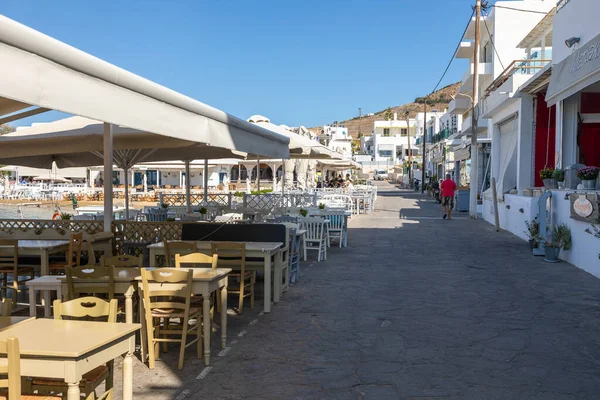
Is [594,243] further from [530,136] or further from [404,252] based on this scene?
[530,136]

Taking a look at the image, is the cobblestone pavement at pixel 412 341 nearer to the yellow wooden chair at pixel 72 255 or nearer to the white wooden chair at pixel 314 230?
the white wooden chair at pixel 314 230

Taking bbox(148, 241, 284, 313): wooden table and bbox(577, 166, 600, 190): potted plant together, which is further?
bbox(577, 166, 600, 190): potted plant

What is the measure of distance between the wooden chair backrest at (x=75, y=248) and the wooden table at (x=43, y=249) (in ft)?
0.48

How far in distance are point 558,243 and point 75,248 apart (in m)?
9.08

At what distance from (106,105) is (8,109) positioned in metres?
0.88

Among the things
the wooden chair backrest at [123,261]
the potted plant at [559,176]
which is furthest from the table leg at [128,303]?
the potted plant at [559,176]

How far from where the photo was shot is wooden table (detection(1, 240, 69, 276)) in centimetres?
729

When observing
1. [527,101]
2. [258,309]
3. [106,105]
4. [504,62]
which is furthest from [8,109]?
[504,62]

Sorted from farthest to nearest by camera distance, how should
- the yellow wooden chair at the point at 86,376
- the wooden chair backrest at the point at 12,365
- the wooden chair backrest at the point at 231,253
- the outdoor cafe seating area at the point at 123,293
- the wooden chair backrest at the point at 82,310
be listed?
the wooden chair backrest at the point at 231,253 < the wooden chair backrest at the point at 82,310 < the yellow wooden chair at the point at 86,376 < the outdoor cafe seating area at the point at 123,293 < the wooden chair backrest at the point at 12,365

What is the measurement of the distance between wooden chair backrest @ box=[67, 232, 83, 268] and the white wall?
1108 cm

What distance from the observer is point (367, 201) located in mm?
26406

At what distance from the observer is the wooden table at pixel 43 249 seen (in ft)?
23.9

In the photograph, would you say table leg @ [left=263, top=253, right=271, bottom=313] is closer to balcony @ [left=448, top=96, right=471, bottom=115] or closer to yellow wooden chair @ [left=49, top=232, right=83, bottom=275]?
yellow wooden chair @ [left=49, top=232, right=83, bottom=275]

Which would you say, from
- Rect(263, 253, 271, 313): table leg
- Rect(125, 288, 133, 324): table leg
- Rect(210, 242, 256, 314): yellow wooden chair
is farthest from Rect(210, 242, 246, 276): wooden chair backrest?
Rect(125, 288, 133, 324): table leg
